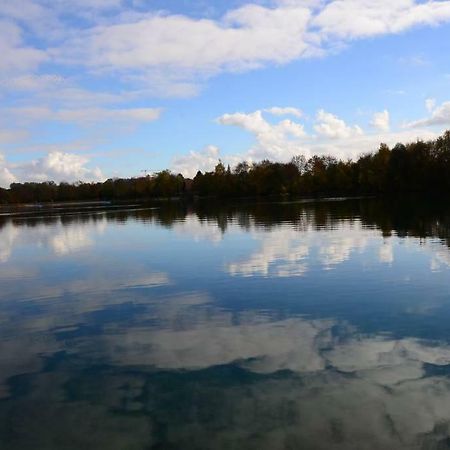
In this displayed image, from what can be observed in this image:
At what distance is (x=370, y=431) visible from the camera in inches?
284

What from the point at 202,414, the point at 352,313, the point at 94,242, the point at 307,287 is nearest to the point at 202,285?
the point at 307,287

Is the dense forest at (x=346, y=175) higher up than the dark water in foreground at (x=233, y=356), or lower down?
higher up

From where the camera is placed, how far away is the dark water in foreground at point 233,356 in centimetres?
751

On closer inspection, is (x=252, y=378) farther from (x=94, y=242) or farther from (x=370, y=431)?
(x=94, y=242)

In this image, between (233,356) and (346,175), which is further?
(346,175)

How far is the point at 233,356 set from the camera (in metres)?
10.5

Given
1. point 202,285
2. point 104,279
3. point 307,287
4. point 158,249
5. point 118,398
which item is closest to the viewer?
point 118,398

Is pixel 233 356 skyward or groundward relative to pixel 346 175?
groundward

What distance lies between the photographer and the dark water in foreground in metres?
7.51

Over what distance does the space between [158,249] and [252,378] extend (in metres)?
20.3

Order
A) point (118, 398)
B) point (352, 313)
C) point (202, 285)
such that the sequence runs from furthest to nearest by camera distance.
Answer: point (202, 285), point (352, 313), point (118, 398)

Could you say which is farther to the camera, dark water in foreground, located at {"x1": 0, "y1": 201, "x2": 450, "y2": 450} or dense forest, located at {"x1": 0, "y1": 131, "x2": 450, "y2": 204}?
dense forest, located at {"x1": 0, "y1": 131, "x2": 450, "y2": 204}

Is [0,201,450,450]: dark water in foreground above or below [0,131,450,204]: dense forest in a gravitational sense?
below

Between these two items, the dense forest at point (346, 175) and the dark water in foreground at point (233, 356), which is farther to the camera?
the dense forest at point (346, 175)
